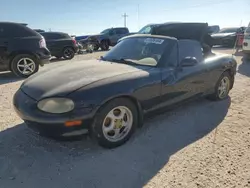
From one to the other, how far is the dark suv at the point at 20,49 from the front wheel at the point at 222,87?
17.6 ft

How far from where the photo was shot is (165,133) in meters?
3.61

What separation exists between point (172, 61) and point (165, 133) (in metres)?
1.13

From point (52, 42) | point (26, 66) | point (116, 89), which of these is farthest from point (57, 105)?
point (52, 42)

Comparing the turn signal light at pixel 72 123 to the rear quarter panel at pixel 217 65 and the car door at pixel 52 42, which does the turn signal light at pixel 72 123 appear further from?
the car door at pixel 52 42

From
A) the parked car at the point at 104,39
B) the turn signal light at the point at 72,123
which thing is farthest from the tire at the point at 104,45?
the turn signal light at the point at 72,123

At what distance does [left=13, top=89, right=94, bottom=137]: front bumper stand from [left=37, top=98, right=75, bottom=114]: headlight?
0.05 meters

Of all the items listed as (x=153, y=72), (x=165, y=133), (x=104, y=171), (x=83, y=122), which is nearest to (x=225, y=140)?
(x=165, y=133)

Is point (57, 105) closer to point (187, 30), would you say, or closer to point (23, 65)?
point (187, 30)

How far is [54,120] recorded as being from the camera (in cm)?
271

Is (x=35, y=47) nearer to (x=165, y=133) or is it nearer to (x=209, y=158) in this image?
(x=165, y=133)

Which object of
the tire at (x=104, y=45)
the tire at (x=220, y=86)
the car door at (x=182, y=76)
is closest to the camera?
the car door at (x=182, y=76)

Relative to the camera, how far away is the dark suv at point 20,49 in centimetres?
722

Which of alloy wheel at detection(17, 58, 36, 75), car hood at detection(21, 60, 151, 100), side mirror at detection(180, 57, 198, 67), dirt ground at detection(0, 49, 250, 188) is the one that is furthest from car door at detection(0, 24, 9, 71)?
side mirror at detection(180, 57, 198, 67)

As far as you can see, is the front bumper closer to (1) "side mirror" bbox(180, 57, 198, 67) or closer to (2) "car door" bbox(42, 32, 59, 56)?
(1) "side mirror" bbox(180, 57, 198, 67)
